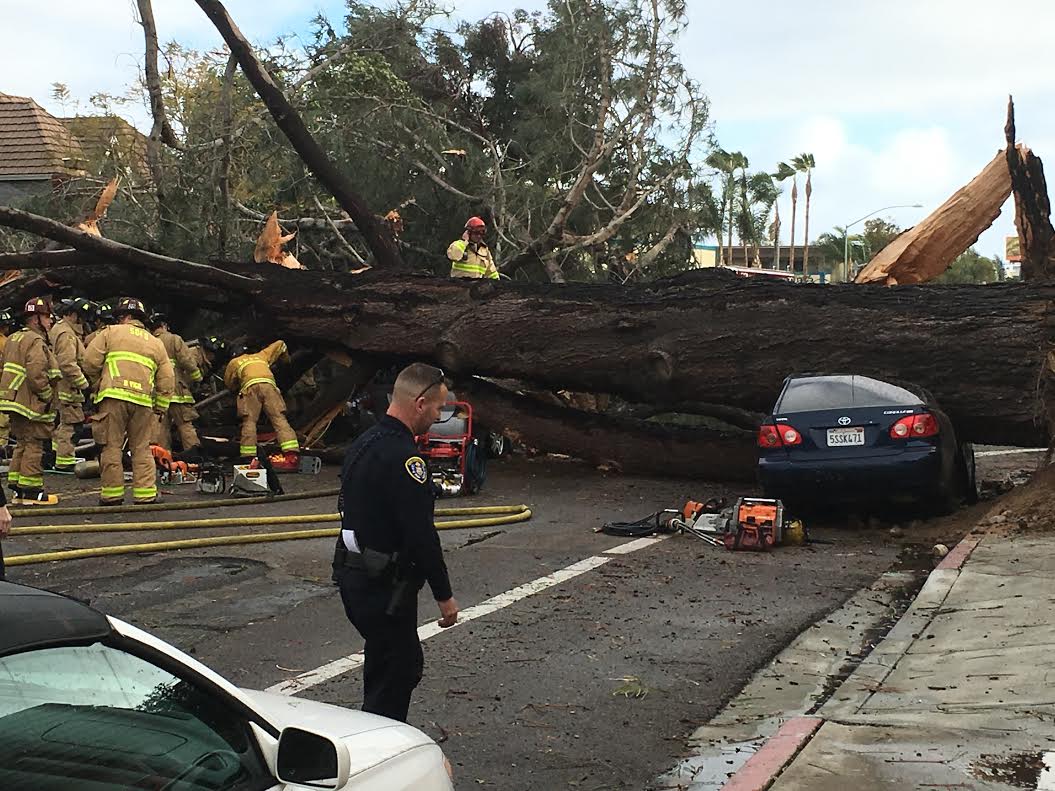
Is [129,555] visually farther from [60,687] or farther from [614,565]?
[60,687]

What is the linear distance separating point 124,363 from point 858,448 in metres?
7.13

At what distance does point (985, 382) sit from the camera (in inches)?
465

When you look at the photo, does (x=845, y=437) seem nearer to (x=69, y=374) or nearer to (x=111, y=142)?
(x=69, y=374)

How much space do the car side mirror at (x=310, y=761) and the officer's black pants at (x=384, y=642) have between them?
1.82m

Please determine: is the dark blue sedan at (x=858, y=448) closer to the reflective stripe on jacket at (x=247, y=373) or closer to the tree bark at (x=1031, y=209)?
the tree bark at (x=1031, y=209)

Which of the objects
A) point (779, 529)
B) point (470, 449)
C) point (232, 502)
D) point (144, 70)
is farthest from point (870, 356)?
point (144, 70)

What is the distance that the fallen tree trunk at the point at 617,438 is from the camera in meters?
13.9

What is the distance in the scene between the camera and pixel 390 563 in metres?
4.44

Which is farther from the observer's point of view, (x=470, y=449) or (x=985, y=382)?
(x=470, y=449)

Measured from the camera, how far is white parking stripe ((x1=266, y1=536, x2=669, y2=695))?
6.11m

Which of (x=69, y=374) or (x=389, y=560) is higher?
(x=69, y=374)

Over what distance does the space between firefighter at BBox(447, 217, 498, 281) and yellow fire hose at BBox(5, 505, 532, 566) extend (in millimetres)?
4783

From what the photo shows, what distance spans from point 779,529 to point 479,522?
276 centimetres

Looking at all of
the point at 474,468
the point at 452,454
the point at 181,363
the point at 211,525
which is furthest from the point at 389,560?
the point at 181,363
